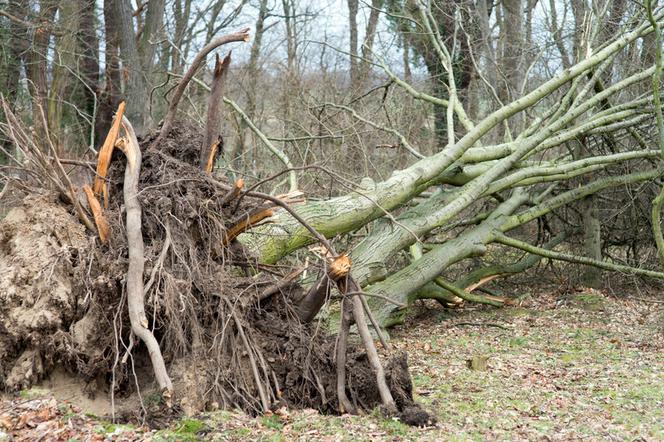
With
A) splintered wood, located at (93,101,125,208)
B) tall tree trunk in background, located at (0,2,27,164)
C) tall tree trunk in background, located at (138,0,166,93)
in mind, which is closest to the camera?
splintered wood, located at (93,101,125,208)

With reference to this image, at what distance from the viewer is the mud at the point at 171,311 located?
5.64 meters

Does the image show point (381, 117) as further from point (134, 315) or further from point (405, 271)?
point (134, 315)

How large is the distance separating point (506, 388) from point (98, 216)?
3937mm

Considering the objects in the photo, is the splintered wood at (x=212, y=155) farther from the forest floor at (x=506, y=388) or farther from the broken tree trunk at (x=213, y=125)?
the forest floor at (x=506, y=388)

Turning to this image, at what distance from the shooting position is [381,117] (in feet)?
47.1

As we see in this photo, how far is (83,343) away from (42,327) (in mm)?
320

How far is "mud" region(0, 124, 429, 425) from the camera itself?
564cm

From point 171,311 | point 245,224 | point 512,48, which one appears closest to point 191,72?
point 245,224

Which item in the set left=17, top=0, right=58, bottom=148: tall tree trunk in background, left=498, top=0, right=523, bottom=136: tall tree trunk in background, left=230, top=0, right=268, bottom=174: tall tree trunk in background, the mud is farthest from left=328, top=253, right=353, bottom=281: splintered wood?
left=498, top=0, right=523, bottom=136: tall tree trunk in background

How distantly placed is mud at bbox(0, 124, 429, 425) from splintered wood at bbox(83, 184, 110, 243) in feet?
0.20

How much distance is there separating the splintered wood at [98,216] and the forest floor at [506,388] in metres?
1.29

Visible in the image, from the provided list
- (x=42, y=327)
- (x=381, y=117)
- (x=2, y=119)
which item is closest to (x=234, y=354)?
(x=42, y=327)

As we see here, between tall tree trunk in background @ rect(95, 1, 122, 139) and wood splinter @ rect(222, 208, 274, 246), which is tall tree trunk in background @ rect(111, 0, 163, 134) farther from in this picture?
wood splinter @ rect(222, 208, 274, 246)

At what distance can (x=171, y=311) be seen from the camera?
5668 millimetres
